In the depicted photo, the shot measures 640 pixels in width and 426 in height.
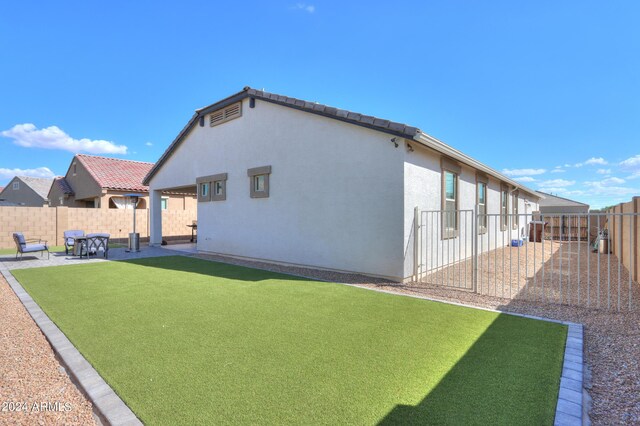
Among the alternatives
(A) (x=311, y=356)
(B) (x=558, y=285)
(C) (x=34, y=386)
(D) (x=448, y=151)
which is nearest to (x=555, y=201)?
(B) (x=558, y=285)

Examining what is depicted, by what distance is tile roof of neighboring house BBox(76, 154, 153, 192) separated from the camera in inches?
1005

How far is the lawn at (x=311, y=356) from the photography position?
2.89 meters

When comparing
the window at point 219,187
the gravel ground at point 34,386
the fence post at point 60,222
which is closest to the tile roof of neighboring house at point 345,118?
the window at point 219,187

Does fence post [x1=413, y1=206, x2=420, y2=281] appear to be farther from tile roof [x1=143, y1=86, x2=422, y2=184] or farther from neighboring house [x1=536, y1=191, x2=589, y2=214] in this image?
neighboring house [x1=536, y1=191, x2=589, y2=214]

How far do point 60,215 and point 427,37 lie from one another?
23.8 meters

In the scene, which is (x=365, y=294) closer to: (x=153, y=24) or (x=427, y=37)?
(x=427, y=37)

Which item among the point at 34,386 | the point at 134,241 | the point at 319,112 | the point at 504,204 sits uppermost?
the point at 319,112

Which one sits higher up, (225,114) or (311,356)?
(225,114)

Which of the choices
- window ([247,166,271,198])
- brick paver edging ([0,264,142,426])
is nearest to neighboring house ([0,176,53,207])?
window ([247,166,271,198])

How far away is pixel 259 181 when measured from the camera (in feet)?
42.1

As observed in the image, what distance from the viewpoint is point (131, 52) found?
49.0 feet

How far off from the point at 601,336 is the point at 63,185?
40.4m

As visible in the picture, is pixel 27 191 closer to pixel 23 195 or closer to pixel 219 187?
pixel 23 195

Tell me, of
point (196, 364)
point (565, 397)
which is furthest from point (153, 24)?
point (565, 397)
